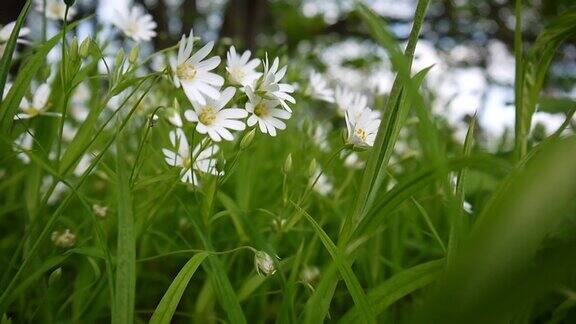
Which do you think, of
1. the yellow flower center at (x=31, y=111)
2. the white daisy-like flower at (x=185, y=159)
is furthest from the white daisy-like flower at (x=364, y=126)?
the yellow flower center at (x=31, y=111)

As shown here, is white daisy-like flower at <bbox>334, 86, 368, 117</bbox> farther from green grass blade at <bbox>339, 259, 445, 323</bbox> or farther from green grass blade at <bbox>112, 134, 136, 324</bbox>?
green grass blade at <bbox>112, 134, 136, 324</bbox>

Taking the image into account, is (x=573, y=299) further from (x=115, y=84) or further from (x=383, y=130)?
(x=115, y=84)

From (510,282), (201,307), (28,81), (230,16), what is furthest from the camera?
(230,16)

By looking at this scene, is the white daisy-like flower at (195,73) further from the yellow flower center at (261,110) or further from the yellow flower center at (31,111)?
the yellow flower center at (31,111)

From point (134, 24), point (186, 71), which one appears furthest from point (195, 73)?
point (134, 24)

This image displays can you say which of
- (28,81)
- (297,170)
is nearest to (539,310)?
(297,170)

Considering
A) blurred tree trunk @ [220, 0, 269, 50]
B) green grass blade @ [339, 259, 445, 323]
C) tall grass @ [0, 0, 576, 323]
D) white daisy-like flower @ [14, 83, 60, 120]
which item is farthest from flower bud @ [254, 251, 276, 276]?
blurred tree trunk @ [220, 0, 269, 50]

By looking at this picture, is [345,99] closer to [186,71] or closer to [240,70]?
[240,70]
